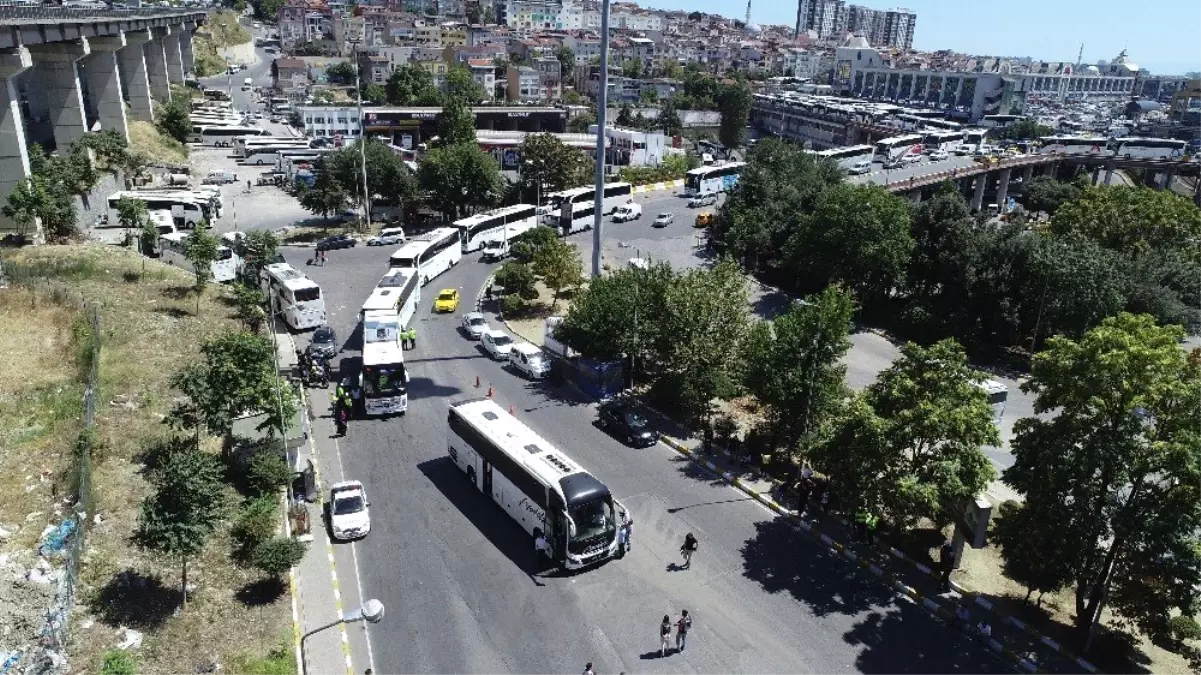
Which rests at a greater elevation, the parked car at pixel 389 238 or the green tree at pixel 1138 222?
the green tree at pixel 1138 222

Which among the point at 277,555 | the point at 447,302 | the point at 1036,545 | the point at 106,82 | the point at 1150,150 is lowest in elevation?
the point at 447,302

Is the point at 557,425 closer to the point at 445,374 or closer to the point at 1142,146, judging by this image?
the point at 445,374

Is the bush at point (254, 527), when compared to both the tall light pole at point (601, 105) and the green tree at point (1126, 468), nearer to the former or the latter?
the tall light pole at point (601, 105)

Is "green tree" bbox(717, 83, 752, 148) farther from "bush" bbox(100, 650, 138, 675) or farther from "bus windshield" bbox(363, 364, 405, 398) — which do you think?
"bush" bbox(100, 650, 138, 675)

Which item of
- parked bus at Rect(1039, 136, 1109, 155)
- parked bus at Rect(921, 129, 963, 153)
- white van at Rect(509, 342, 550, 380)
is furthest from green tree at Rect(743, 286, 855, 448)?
parked bus at Rect(1039, 136, 1109, 155)

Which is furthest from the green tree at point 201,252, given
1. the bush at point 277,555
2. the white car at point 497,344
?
the bush at point 277,555

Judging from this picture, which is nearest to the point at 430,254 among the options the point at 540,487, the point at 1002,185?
the point at 540,487

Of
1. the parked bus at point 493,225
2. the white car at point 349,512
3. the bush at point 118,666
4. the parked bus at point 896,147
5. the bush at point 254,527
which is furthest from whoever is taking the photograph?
the parked bus at point 896,147

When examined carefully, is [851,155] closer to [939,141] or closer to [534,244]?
[939,141]
